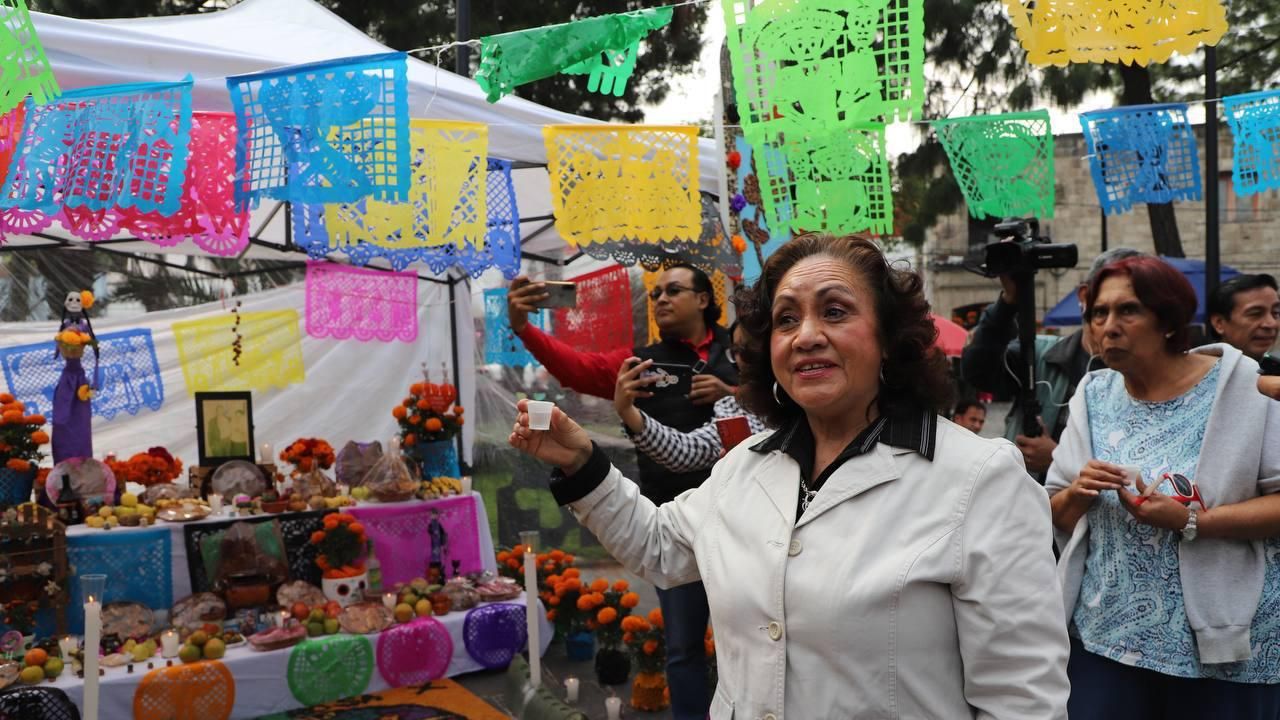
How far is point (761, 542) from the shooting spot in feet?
4.56

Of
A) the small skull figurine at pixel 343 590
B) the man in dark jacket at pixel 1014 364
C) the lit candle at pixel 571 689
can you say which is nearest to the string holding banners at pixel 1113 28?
the man in dark jacket at pixel 1014 364

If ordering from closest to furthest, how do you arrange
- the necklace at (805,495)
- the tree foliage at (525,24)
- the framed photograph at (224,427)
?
the necklace at (805,495) < the framed photograph at (224,427) < the tree foliage at (525,24)

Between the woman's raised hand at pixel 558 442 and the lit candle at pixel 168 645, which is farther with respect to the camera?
the lit candle at pixel 168 645

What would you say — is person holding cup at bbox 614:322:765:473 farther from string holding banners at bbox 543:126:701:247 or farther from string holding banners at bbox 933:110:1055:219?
string holding banners at bbox 933:110:1055:219

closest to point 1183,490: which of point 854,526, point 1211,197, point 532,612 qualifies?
point 854,526

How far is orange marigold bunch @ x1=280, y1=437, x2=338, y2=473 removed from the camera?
16.7ft

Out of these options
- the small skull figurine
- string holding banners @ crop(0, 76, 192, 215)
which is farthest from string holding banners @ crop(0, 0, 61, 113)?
the small skull figurine

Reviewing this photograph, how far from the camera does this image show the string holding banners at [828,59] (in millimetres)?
3133

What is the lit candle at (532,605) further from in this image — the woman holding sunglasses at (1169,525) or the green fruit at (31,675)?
the woman holding sunglasses at (1169,525)

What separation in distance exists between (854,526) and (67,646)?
3.71m

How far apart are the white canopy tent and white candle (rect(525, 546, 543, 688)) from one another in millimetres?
2010

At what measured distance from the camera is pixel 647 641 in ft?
13.7

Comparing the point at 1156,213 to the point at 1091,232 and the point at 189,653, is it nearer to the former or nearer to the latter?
the point at 189,653

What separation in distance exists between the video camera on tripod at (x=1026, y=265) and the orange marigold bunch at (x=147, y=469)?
4.22m
